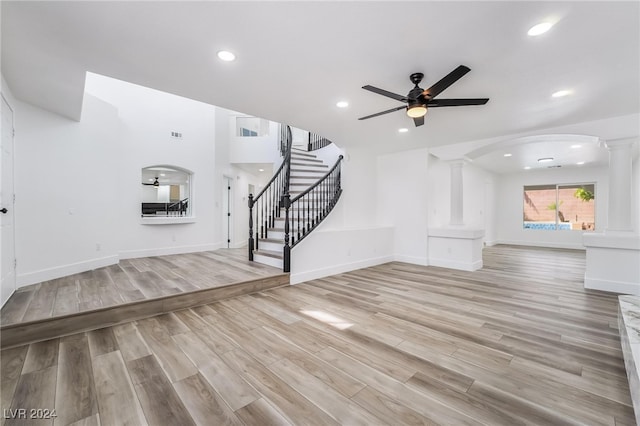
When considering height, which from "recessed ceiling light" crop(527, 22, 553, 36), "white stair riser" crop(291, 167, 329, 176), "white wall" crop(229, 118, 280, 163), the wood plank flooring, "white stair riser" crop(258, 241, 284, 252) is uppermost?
"white wall" crop(229, 118, 280, 163)

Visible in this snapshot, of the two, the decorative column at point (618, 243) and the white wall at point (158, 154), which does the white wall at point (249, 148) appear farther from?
the decorative column at point (618, 243)

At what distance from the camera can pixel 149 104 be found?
19.1ft

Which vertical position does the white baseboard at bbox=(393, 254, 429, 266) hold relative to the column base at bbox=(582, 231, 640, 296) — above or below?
below

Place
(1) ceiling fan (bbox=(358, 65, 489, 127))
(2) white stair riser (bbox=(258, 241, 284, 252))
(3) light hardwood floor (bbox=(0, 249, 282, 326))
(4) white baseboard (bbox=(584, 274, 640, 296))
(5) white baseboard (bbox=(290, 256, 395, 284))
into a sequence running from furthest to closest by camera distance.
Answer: (2) white stair riser (bbox=(258, 241, 284, 252))
(5) white baseboard (bbox=(290, 256, 395, 284))
(4) white baseboard (bbox=(584, 274, 640, 296))
(3) light hardwood floor (bbox=(0, 249, 282, 326))
(1) ceiling fan (bbox=(358, 65, 489, 127))

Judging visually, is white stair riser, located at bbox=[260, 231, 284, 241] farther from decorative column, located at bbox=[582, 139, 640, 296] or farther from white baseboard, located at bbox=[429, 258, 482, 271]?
decorative column, located at bbox=[582, 139, 640, 296]

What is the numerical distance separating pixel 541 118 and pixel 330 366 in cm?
450

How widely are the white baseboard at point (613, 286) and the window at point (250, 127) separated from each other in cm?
786

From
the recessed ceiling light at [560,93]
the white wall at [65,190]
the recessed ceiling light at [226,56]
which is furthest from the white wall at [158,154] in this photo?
the recessed ceiling light at [560,93]

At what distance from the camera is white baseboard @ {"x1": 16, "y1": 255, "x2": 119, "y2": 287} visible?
3465 mm

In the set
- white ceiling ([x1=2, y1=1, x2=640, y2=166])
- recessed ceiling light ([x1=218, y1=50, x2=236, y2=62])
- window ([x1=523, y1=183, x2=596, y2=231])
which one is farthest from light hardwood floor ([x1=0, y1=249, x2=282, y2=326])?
window ([x1=523, y1=183, x2=596, y2=231])

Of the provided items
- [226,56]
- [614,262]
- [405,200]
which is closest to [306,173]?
[405,200]

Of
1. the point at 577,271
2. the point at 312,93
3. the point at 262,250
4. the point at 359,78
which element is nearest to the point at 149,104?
the point at 262,250

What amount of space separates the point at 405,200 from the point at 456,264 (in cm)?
173

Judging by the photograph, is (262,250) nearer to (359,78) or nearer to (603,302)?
(359,78)
